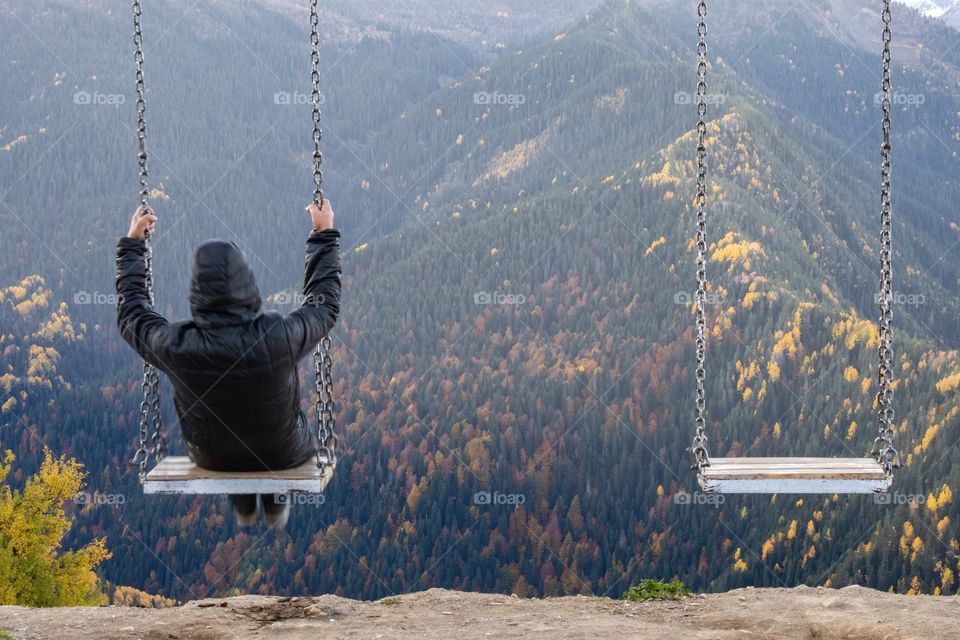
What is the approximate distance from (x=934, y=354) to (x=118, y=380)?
230 feet

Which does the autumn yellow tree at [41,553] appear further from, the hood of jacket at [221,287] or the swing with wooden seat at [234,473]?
the hood of jacket at [221,287]

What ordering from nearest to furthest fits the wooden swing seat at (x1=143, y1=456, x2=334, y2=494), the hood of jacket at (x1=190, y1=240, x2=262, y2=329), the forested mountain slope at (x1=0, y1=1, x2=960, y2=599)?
the hood of jacket at (x1=190, y1=240, x2=262, y2=329), the wooden swing seat at (x1=143, y1=456, x2=334, y2=494), the forested mountain slope at (x1=0, y1=1, x2=960, y2=599)

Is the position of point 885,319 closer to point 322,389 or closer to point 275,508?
point 322,389

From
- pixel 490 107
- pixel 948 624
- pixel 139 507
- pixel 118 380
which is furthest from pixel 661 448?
pixel 490 107

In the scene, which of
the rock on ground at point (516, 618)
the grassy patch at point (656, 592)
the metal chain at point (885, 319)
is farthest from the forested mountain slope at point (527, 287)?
the metal chain at point (885, 319)

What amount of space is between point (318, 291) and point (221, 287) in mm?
731

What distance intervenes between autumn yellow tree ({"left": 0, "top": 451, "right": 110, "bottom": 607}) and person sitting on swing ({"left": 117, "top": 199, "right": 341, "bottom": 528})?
17039mm

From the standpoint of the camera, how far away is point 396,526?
241 ft

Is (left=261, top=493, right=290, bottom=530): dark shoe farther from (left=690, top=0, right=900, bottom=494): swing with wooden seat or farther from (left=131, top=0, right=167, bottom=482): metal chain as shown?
(left=690, top=0, right=900, bottom=494): swing with wooden seat

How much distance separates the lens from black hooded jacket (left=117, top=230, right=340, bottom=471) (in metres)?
7.29

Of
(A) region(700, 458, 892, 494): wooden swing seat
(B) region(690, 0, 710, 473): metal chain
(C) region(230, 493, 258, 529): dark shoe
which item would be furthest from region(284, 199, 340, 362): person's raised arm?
(A) region(700, 458, 892, 494): wooden swing seat

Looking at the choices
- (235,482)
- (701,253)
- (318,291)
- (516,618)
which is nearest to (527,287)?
(516,618)

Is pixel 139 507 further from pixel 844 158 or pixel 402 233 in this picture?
pixel 844 158

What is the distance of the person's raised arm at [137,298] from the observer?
751cm
